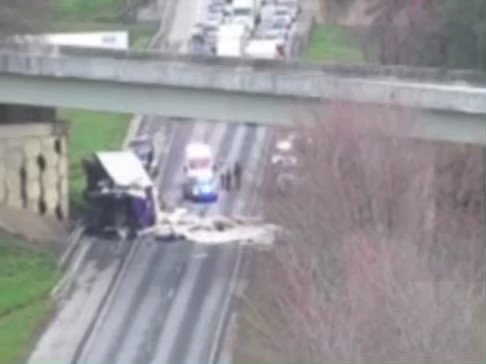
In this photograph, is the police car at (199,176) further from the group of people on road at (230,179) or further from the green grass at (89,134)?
the green grass at (89,134)

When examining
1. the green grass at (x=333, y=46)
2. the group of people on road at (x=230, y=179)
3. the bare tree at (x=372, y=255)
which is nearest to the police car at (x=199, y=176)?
the group of people on road at (x=230, y=179)

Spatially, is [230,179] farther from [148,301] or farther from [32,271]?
[148,301]

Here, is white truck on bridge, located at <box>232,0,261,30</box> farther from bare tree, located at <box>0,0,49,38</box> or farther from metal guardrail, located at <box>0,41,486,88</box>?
metal guardrail, located at <box>0,41,486,88</box>

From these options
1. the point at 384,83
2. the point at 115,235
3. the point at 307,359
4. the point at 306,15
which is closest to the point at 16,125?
the point at 115,235

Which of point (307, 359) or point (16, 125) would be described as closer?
point (307, 359)

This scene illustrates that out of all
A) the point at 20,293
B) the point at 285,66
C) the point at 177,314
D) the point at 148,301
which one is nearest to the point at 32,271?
the point at 20,293

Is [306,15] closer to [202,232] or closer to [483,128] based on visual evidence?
[202,232]
